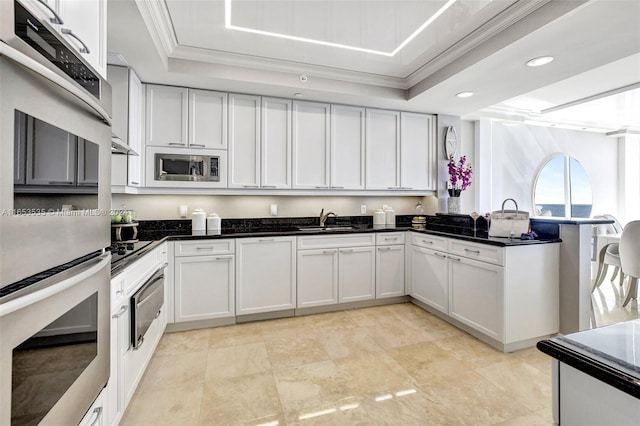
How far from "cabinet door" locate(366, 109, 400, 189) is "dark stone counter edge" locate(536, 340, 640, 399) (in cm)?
330

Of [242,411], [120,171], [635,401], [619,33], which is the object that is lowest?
[242,411]

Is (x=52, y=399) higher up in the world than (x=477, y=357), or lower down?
higher up

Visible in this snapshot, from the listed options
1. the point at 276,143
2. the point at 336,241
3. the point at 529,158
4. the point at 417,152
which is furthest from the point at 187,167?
the point at 529,158

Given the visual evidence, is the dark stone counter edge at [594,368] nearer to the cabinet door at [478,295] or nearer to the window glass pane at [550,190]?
the cabinet door at [478,295]

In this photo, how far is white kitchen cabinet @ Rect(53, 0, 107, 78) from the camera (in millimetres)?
998

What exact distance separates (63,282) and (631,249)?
470cm

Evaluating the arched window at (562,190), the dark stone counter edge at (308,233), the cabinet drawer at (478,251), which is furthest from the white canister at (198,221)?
the arched window at (562,190)

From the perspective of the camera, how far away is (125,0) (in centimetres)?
187

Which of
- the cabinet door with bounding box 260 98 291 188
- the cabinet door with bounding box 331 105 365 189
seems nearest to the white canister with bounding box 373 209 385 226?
the cabinet door with bounding box 331 105 365 189

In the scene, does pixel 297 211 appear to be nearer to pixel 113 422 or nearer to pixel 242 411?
pixel 242 411

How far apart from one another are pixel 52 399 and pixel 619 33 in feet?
11.8

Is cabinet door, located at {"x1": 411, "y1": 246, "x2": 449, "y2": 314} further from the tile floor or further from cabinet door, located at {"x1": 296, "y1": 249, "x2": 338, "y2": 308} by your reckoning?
cabinet door, located at {"x1": 296, "y1": 249, "x2": 338, "y2": 308}

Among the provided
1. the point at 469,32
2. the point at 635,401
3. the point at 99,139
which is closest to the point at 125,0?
the point at 99,139

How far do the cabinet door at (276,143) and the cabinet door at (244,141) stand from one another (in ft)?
0.25
